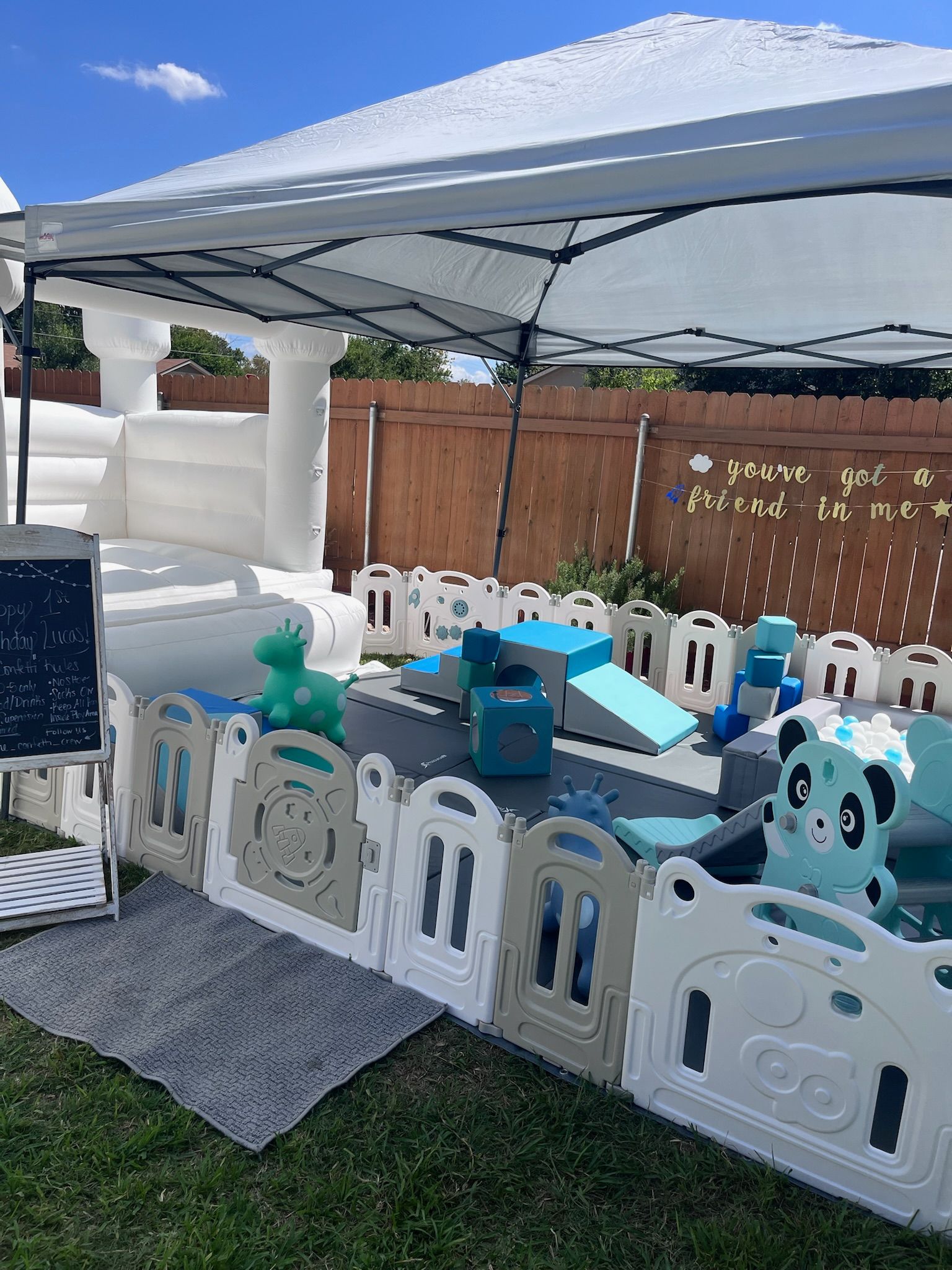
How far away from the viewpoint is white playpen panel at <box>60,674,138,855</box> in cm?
363

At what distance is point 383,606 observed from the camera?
306 inches

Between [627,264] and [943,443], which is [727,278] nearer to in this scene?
[627,264]

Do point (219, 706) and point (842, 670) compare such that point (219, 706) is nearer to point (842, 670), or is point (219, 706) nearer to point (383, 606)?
point (383, 606)

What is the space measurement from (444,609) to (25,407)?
159 inches

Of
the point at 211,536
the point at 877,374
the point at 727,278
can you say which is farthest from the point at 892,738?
the point at 877,374

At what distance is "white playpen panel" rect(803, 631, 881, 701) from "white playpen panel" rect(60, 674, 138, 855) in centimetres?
423

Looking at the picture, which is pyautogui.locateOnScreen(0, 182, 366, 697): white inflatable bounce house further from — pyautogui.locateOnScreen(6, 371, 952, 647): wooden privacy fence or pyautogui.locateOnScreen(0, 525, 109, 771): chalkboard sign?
pyautogui.locateOnScreen(6, 371, 952, 647): wooden privacy fence

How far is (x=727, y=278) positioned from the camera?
4973 millimetres

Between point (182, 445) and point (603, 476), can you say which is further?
point (603, 476)

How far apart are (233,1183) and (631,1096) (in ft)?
3.52

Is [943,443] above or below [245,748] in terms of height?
above

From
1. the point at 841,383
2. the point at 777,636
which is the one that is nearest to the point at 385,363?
the point at 841,383

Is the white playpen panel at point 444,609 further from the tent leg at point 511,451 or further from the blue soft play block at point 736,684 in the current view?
the blue soft play block at point 736,684

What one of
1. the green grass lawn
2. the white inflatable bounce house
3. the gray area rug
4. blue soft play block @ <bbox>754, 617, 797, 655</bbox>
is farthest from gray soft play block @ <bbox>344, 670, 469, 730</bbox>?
the green grass lawn
